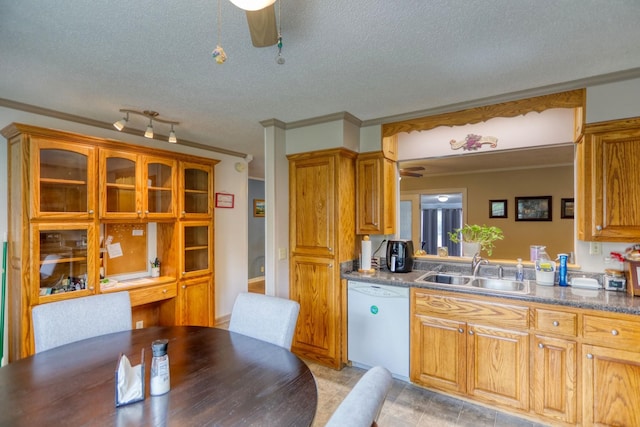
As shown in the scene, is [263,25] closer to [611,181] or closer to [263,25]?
[263,25]

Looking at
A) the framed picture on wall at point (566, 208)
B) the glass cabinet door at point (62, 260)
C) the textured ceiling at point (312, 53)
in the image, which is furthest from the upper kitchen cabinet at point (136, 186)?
the framed picture on wall at point (566, 208)

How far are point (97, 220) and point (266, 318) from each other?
6.34 ft

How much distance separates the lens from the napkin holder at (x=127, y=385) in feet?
3.75

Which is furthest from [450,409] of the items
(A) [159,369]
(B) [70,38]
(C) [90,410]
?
→ (B) [70,38]

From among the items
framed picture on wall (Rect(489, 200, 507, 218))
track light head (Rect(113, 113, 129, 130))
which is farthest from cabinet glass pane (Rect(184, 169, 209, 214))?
framed picture on wall (Rect(489, 200, 507, 218))

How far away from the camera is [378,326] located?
9.09ft

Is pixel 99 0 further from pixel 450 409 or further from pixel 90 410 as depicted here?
pixel 450 409

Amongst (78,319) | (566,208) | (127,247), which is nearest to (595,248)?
(566,208)

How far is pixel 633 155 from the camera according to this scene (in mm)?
2104

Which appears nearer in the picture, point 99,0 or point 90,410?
point 90,410

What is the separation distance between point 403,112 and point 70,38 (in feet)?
7.81

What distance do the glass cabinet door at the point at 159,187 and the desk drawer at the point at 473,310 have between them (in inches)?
102

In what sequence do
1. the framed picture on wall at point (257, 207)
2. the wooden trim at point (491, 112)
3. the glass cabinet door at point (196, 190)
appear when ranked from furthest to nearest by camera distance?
the framed picture on wall at point (257, 207)
the glass cabinet door at point (196, 190)
the wooden trim at point (491, 112)

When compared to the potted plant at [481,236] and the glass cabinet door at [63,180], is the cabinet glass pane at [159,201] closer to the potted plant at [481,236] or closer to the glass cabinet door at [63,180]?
the glass cabinet door at [63,180]
